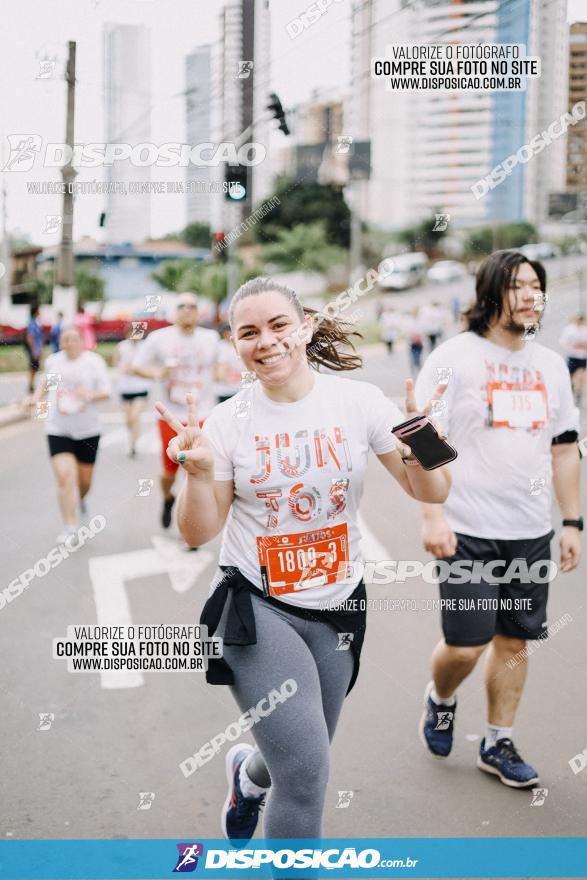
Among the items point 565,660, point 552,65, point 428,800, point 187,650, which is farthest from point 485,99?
point 428,800

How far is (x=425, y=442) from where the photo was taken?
2.38m

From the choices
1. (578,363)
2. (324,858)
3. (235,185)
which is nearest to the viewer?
(324,858)

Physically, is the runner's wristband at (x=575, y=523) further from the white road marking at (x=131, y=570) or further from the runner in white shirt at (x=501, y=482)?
the white road marking at (x=131, y=570)

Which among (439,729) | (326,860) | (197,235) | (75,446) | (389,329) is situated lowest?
(326,860)

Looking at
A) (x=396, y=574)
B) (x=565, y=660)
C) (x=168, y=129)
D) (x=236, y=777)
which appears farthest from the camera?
(x=396, y=574)

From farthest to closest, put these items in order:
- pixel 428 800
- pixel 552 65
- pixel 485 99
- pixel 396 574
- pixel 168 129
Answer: pixel 485 99
pixel 396 574
pixel 168 129
pixel 552 65
pixel 428 800

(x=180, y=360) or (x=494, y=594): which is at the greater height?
(x=180, y=360)

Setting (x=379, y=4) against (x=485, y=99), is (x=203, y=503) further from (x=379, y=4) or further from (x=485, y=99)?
(x=485, y=99)

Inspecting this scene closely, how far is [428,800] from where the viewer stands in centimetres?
316

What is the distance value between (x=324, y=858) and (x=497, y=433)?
1.48m

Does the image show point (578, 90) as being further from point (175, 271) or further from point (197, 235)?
point (175, 271)

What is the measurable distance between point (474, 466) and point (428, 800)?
113cm

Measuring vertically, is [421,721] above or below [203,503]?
below

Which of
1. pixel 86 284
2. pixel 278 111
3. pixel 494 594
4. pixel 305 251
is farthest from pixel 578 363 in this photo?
pixel 305 251
